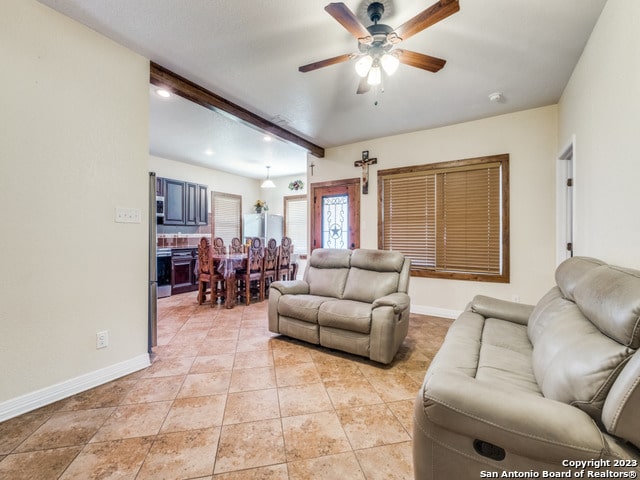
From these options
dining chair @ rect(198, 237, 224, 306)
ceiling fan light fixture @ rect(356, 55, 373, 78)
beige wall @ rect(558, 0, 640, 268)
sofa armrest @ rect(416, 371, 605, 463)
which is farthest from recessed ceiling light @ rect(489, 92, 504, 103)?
dining chair @ rect(198, 237, 224, 306)

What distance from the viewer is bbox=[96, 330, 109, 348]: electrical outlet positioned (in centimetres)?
218

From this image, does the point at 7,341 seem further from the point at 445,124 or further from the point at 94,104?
the point at 445,124

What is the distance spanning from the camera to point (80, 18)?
2.05 m

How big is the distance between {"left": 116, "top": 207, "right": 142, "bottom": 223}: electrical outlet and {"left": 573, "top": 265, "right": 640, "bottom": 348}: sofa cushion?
117 inches

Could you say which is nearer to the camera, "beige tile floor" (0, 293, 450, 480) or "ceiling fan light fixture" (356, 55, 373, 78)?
"beige tile floor" (0, 293, 450, 480)

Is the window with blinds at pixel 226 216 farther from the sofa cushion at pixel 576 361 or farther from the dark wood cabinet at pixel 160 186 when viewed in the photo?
the sofa cushion at pixel 576 361

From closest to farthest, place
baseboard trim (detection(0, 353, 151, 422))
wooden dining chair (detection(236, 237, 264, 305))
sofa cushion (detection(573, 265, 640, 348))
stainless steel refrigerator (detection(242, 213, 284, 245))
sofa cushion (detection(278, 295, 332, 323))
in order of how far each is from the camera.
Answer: sofa cushion (detection(573, 265, 640, 348)) < baseboard trim (detection(0, 353, 151, 422)) < sofa cushion (detection(278, 295, 332, 323)) < wooden dining chair (detection(236, 237, 264, 305)) < stainless steel refrigerator (detection(242, 213, 284, 245))

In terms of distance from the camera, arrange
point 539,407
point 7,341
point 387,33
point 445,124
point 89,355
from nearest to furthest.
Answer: point 539,407, point 7,341, point 387,33, point 89,355, point 445,124

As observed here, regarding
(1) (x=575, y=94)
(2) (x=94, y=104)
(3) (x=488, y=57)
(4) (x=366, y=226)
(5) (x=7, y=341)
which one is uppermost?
(3) (x=488, y=57)

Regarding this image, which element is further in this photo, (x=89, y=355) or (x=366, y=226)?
(x=366, y=226)

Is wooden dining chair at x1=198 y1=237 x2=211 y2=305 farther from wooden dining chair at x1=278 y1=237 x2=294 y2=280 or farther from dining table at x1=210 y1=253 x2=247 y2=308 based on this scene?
wooden dining chair at x1=278 y1=237 x2=294 y2=280

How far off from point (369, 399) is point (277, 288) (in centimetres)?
150

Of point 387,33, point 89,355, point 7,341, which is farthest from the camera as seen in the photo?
point 89,355

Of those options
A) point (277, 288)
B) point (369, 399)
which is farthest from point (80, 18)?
point (369, 399)
